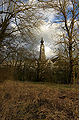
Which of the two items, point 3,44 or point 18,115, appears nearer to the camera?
point 18,115

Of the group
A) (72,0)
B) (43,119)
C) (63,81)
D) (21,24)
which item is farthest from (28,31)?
(43,119)

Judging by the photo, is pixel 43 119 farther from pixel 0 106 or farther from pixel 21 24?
pixel 21 24

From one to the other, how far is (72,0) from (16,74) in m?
12.3

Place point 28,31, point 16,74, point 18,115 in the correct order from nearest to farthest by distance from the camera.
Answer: point 18,115 → point 28,31 → point 16,74

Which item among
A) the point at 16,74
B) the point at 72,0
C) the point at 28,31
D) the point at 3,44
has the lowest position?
the point at 16,74

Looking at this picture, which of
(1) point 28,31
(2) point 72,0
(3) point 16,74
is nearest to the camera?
(1) point 28,31

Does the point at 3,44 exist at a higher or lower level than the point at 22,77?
higher

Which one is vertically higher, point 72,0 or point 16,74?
point 72,0

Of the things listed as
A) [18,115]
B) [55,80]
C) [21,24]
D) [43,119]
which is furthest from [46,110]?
[55,80]

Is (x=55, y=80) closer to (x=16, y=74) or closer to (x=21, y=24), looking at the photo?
(x=16, y=74)

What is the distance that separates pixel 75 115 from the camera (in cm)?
319

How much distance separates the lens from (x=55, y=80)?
14297 mm

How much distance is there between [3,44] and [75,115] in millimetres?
9354

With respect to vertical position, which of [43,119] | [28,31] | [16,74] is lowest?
[43,119]
